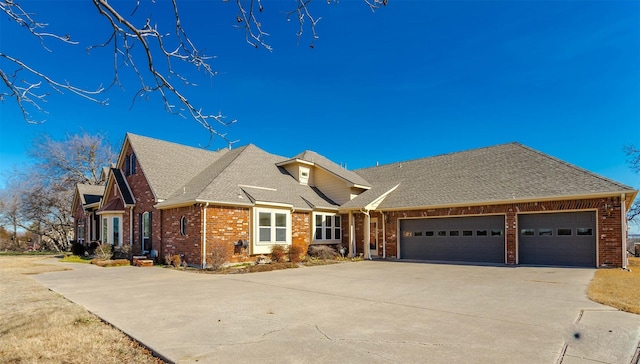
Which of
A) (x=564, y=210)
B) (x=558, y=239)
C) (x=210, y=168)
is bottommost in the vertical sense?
(x=558, y=239)

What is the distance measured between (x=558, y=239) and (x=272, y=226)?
12.5 m

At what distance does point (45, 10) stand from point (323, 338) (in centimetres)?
548

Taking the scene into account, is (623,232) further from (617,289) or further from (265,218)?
(265,218)

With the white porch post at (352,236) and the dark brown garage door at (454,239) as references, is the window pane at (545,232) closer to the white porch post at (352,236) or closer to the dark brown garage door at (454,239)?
the dark brown garage door at (454,239)

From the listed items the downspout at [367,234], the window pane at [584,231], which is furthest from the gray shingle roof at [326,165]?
the window pane at [584,231]

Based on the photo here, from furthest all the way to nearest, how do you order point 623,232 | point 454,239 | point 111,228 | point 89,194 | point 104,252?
point 89,194 < point 111,228 < point 104,252 < point 454,239 < point 623,232

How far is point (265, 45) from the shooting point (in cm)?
416

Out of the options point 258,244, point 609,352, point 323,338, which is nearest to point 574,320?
point 609,352

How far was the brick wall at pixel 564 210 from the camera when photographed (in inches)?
575

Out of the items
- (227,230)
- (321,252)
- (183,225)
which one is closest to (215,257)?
(227,230)

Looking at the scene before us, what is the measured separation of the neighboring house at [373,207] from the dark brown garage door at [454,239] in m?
0.05

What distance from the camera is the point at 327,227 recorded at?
21.9 metres

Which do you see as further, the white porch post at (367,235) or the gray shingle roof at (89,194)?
the gray shingle roof at (89,194)

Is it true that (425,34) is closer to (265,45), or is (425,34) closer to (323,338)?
(265,45)
